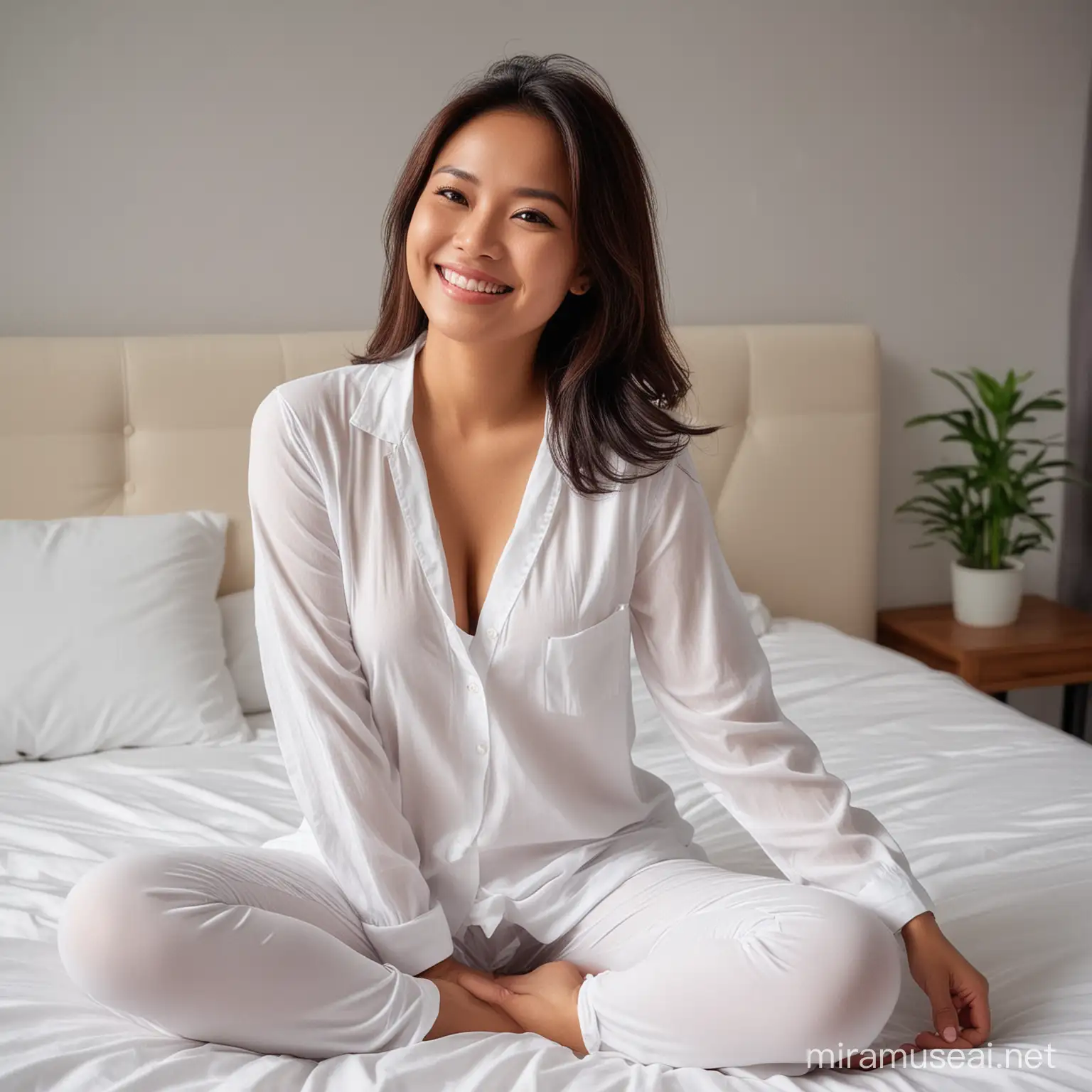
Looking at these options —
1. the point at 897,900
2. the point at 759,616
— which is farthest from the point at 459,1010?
the point at 759,616

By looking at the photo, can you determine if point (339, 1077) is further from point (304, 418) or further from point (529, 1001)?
point (304, 418)

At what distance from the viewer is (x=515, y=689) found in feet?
4.31

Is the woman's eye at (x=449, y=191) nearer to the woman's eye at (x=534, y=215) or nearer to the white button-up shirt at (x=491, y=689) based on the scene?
the woman's eye at (x=534, y=215)

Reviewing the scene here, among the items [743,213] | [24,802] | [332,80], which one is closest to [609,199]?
[24,802]

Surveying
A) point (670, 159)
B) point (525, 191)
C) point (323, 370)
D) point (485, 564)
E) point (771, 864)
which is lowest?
point (771, 864)

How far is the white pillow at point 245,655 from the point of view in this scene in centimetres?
228

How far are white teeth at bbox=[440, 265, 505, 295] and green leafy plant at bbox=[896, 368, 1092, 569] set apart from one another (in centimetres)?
193

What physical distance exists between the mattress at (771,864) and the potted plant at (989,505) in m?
0.48

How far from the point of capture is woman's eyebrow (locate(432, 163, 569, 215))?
50.9 inches

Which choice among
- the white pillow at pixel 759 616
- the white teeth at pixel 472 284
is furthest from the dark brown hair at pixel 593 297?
the white pillow at pixel 759 616

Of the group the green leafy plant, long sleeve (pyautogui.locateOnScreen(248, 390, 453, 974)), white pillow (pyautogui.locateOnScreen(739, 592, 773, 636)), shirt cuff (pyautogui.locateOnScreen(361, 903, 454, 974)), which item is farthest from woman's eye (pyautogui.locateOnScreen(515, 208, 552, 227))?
the green leafy plant

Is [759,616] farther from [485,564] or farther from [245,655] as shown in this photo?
[485,564]

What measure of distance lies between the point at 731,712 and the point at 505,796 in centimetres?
27

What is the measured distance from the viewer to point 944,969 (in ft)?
4.00
